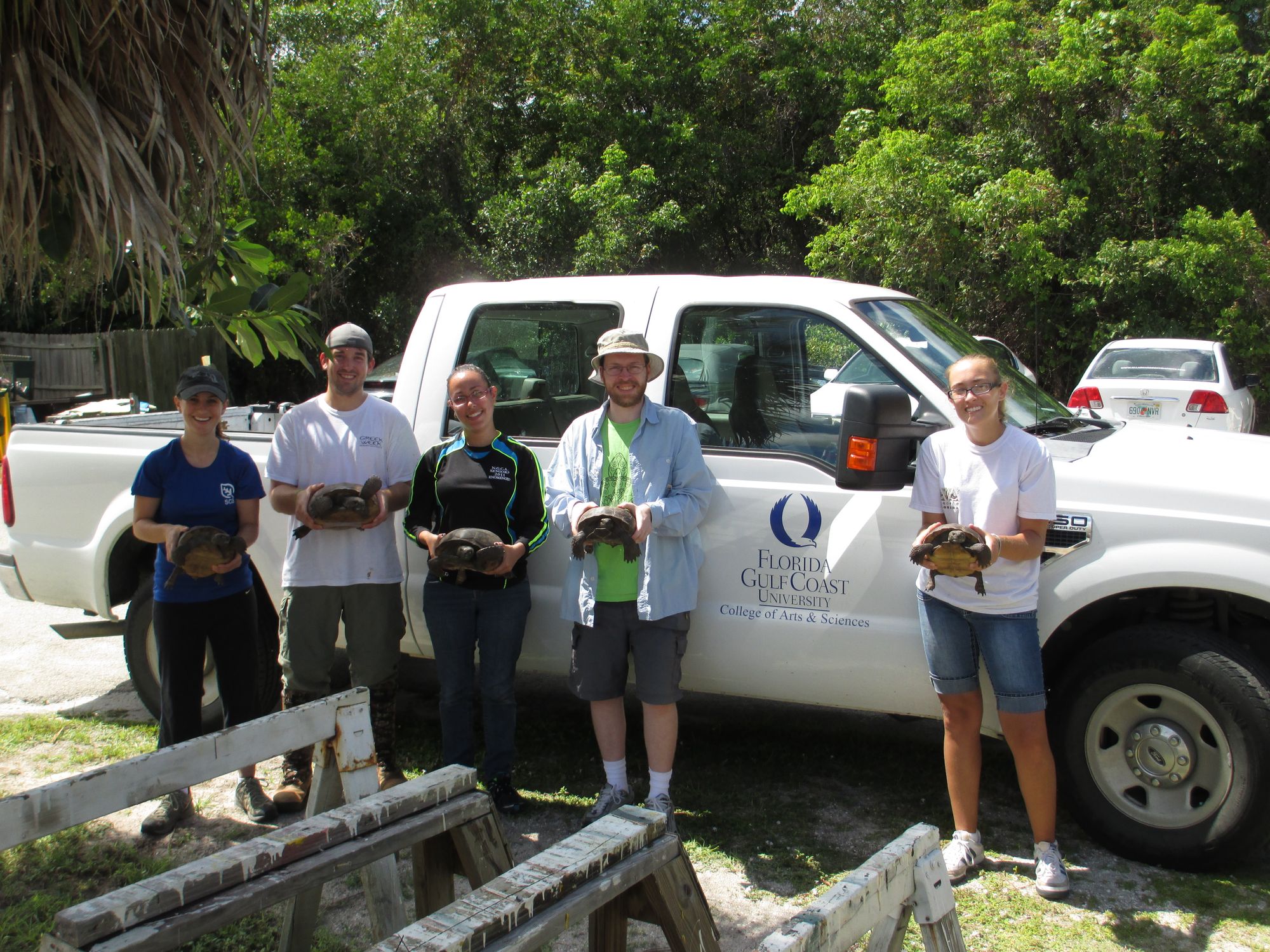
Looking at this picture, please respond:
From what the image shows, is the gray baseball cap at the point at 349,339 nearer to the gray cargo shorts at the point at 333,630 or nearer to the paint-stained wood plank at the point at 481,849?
the gray cargo shorts at the point at 333,630

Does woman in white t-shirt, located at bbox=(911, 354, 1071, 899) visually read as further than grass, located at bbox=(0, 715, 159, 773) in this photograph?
No

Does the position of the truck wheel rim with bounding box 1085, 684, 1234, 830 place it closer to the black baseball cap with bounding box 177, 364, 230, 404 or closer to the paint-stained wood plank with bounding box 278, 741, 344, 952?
the paint-stained wood plank with bounding box 278, 741, 344, 952

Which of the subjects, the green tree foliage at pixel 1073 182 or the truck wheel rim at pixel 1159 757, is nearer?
the truck wheel rim at pixel 1159 757

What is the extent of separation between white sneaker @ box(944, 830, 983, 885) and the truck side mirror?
4.09 feet

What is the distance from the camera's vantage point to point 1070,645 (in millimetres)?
4078

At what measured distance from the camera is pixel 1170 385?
12.1 meters

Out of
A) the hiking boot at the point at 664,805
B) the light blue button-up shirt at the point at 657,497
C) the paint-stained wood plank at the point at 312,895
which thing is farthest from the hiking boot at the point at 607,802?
the paint-stained wood plank at the point at 312,895

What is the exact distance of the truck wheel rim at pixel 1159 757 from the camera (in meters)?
3.77

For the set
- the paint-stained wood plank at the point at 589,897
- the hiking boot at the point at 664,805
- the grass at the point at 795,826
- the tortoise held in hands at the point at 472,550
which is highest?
the tortoise held in hands at the point at 472,550

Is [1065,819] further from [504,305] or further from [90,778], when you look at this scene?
[90,778]

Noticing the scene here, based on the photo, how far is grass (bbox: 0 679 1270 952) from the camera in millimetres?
3590

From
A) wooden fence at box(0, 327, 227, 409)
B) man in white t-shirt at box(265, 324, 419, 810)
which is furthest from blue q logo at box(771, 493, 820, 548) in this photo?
wooden fence at box(0, 327, 227, 409)

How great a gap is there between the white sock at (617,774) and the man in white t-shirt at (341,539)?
36.4 inches

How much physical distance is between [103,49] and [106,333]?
15.3m
